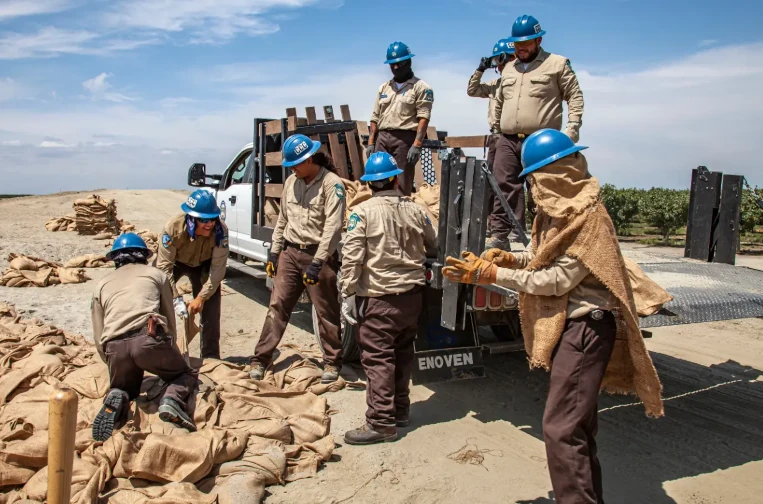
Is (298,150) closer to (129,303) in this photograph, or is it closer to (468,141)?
(129,303)

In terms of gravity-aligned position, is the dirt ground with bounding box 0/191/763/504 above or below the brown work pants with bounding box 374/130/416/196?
below

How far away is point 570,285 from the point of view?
2.94 meters

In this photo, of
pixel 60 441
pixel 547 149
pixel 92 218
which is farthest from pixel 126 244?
pixel 92 218

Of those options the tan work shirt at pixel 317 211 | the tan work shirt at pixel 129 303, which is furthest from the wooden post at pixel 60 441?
the tan work shirt at pixel 317 211

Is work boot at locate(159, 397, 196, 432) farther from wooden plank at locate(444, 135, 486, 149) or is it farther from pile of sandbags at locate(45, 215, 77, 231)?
pile of sandbags at locate(45, 215, 77, 231)

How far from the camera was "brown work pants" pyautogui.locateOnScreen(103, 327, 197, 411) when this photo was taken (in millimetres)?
4219

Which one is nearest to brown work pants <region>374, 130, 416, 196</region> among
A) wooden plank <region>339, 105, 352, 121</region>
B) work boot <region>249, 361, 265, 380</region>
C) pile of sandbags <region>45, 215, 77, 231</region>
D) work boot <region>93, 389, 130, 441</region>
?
wooden plank <region>339, 105, 352, 121</region>

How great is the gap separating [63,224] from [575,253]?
1627 centimetres

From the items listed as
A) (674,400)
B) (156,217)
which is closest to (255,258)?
(674,400)

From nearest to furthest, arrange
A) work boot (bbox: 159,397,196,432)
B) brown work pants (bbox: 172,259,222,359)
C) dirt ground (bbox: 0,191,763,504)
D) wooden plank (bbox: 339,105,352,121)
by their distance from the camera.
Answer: dirt ground (bbox: 0,191,763,504)
work boot (bbox: 159,397,196,432)
brown work pants (bbox: 172,259,222,359)
wooden plank (bbox: 339,105,352,121)

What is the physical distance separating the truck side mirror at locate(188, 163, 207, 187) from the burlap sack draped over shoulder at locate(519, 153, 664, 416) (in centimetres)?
659

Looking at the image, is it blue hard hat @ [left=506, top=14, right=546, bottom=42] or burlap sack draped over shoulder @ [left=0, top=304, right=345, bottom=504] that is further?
blue hard hat @ [left=506, top=14, right=546, bottom=42]

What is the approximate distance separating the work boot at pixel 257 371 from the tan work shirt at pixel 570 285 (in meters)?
3.02

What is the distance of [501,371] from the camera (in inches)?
235
